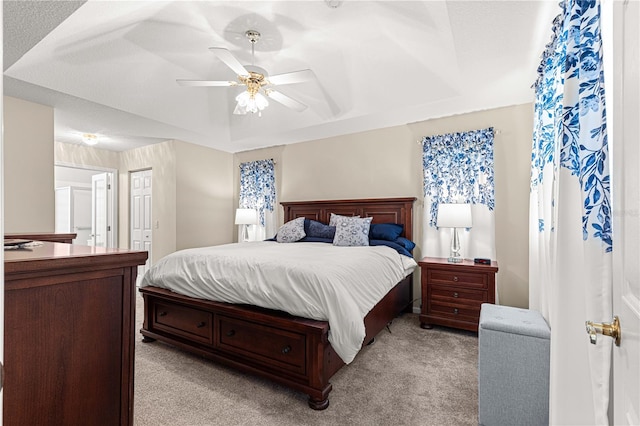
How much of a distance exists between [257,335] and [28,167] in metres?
3.47

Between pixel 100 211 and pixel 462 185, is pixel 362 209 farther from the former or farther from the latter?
pixel 100 211

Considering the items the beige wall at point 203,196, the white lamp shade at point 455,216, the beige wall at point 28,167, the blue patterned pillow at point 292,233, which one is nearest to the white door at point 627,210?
the white lamp shade at point 455,216

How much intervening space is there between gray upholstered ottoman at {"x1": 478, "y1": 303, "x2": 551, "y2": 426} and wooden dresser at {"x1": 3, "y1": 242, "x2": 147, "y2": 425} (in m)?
1.74

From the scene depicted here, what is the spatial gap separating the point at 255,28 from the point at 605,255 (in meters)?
2.61

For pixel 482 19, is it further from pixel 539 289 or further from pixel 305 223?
pixel 305 223

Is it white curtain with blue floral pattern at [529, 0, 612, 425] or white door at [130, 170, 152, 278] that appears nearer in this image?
white curtain with blue floral pattern at [529, 0, 612, 425]

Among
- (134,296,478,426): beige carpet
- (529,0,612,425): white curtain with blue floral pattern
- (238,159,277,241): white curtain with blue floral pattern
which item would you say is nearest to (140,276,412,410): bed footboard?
(134,296,478,426): beige carpet

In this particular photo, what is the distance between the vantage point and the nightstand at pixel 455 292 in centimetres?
305

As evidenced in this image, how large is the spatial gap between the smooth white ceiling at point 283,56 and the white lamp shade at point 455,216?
118 centimetres

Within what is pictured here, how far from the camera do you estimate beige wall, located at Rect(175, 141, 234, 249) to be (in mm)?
5035

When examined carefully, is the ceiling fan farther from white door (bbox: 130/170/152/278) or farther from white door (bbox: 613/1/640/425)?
white door (bbox: 130/170/152/278)

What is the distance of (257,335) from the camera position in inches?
87.7

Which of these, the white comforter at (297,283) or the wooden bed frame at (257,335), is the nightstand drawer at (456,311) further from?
the white comforter at (297,283)

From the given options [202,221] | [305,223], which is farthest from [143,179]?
[305,223]
